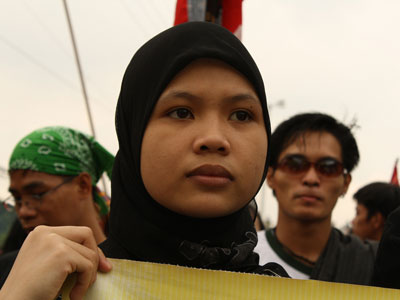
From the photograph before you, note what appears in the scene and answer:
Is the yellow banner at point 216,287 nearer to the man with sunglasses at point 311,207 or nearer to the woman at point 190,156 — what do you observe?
the woman at point 190,156

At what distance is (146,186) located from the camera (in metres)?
1.49

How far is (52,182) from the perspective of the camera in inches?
122

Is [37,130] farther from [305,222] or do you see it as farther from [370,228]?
[370,228]

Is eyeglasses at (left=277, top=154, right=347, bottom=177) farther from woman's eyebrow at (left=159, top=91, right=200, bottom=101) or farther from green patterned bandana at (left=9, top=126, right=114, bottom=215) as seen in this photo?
woman's eyebrow at (left=159, top=91, right=200, bottom=101)

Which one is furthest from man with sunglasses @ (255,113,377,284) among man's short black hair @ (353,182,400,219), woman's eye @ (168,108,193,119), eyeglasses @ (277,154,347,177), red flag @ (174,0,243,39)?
woman's eye @ (168,108,193,119)

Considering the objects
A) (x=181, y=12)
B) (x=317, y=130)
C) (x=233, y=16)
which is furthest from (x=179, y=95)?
(x=233, y=16)

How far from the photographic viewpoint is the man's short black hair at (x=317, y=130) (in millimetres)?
3443

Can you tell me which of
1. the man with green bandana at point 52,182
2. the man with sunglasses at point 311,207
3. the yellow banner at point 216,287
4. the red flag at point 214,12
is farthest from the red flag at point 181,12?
the yellow banner at point 216,287

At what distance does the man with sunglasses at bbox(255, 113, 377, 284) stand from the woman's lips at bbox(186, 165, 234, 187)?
174 centimetres

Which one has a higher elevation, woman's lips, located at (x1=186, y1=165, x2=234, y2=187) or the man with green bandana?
woman's lips, located at (x1=186, y1=165, x2=234, y2=187)

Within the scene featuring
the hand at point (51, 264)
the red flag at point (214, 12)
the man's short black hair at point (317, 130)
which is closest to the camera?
the hand at point (51, 264)

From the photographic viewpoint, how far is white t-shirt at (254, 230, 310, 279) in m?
2.99

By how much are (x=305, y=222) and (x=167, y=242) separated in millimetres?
1888

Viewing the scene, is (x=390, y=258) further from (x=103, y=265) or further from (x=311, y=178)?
(x=311, y=178)
